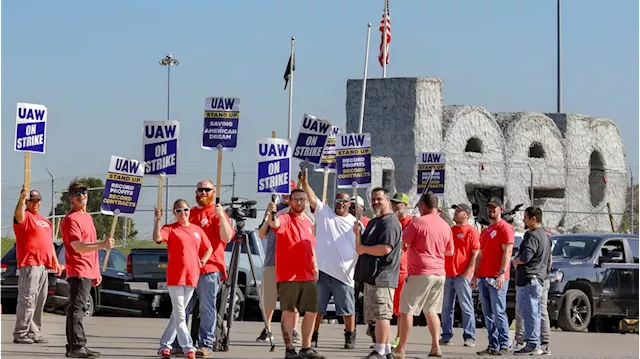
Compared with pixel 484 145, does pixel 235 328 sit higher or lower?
lower

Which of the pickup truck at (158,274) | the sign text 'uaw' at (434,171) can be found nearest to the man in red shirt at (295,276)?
the pickup truck at (158,274)

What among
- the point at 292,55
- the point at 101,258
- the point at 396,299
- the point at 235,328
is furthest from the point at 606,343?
the point at 292,55

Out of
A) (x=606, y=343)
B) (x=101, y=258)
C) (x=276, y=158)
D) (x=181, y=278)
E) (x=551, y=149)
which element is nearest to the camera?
(x=181, y=278)

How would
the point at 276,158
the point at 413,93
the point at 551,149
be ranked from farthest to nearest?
the point at 551,149 → the point at 413,93 → the point at 276,158

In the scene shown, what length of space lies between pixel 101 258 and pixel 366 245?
8.91 metres

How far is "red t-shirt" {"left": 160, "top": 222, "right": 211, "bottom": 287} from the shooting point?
14.0 metres

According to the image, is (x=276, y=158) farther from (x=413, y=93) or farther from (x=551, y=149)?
(x=551, y=149)

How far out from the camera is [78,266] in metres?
14.2

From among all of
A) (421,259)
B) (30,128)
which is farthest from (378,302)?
(30,128)

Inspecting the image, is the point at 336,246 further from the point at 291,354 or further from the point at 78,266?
the point at 78,266

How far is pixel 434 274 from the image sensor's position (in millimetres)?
15055

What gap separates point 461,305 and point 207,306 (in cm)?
416

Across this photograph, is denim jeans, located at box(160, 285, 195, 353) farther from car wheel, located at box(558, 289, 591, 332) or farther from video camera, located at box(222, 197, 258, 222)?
car wheel, located at box(558, 289, 591, 332)

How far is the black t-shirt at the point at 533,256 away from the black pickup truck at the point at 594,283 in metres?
4.83
